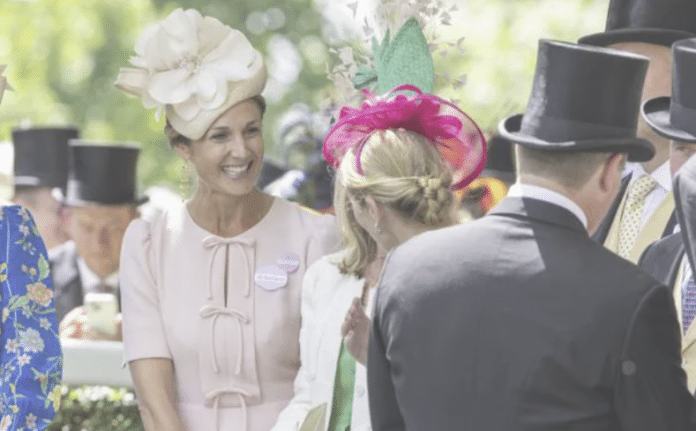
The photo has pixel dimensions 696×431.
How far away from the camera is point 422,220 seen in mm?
4441

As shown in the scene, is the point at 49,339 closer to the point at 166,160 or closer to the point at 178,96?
the point at 178,96

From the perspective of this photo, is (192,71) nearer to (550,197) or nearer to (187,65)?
(187,65)

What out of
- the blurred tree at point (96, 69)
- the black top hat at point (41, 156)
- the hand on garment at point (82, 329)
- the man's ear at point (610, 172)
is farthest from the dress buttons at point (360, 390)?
the blurred tree at point (96, 69)

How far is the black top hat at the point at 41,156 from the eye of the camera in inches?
416

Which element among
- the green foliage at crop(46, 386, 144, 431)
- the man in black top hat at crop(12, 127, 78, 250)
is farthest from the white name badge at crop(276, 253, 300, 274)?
the man in black top hat at crop(12, 127, 78, 250)

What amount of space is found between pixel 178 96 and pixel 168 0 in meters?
16.4

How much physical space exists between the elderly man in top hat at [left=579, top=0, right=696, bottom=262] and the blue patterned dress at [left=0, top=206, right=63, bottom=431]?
1840 millimetres

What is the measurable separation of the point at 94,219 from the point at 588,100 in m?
6.25

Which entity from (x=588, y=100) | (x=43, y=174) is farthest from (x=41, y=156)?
(x=588, y=100)

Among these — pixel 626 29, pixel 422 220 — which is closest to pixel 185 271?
pixel 422 220

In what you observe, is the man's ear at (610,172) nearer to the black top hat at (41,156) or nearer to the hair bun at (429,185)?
the hair bun at (429,185)

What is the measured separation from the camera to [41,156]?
10859 mm

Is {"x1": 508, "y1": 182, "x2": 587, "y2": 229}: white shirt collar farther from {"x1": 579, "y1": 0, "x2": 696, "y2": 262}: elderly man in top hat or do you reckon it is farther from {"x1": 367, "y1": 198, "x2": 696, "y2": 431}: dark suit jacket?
{"x1": 579, "y1": 0, "x2": 696, "y2": 262}: elderly man in top hat

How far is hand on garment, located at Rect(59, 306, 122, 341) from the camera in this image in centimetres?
678
